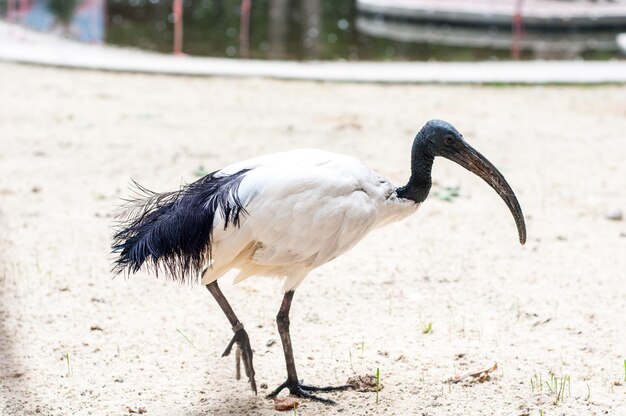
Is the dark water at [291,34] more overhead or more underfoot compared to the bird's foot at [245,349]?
more overhead

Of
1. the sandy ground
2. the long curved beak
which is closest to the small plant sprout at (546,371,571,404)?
the sandy ground

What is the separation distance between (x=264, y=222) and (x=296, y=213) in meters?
0.15

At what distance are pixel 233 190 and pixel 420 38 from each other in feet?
54.6

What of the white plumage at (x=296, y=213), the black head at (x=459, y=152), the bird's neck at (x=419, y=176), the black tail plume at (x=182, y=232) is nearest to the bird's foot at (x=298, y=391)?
the white plumage at (x=296, y=213)

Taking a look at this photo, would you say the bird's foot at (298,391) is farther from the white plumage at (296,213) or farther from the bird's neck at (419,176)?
the bird's neck at (419,176)

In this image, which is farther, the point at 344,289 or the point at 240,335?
the point at 344,289

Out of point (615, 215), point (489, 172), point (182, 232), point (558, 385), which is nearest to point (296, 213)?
point (182, 232)

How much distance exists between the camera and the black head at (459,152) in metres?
4.55

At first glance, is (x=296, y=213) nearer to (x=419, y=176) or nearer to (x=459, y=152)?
(x=419, y=176)

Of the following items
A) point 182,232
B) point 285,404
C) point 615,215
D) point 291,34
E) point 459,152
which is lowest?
point 285,404

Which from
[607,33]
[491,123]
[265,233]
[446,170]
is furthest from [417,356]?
[607,33]

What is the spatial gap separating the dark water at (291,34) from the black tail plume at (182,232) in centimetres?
1266

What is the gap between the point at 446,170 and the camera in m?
8.56

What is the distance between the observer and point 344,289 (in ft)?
19.5
